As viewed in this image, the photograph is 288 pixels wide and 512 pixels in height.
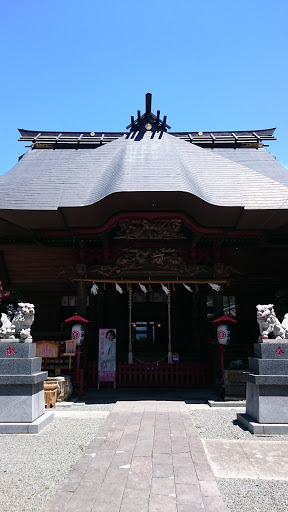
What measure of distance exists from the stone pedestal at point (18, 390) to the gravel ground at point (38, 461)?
0.76 feet

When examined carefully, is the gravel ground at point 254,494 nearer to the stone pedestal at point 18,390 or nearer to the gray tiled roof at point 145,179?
the stone pedestal at point 18,390

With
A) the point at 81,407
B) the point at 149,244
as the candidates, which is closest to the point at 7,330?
the point at 81,407

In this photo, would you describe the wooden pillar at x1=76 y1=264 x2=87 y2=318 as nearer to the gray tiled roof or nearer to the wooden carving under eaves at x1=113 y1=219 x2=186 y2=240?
the wooden carving under eaves at x1=113 y1=219 x2=186 y2=240

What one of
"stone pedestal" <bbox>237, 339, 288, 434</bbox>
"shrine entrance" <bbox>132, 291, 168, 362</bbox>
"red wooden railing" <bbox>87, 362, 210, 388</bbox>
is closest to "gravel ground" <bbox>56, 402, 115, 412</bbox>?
"red wooden railing" <bbox>87, 362, 210, 388</bbox>

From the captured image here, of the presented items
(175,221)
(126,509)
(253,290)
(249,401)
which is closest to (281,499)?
(126,509)

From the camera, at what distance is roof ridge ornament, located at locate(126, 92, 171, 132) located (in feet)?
50.9

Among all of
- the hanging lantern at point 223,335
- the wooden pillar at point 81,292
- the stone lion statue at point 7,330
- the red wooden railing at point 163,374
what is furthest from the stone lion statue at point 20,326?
the hanging lantern at point 223,335

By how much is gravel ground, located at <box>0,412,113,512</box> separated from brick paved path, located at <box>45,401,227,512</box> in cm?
20

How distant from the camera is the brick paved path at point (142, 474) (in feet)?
13.0

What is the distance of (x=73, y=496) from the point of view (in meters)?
4.15

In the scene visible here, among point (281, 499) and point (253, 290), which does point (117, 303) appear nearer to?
point (253, 290)

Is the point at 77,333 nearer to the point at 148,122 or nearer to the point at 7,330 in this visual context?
the point at 7,330

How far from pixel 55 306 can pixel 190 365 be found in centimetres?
674

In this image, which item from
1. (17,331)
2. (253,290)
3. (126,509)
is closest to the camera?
(126,509)
